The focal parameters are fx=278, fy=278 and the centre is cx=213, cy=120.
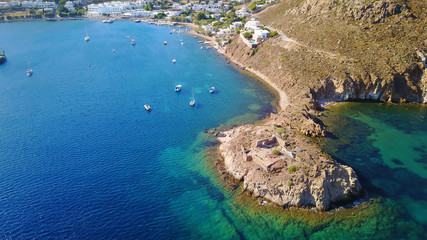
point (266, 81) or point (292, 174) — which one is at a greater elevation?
point (292, 174)

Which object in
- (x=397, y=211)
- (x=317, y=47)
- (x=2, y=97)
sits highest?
(x=317, y=47)

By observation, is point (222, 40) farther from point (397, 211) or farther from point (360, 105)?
point (397, 211)

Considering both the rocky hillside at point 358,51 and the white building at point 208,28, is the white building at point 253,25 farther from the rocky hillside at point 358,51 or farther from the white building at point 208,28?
the white building at point 208,28

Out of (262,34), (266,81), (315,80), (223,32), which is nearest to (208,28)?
(223,32)

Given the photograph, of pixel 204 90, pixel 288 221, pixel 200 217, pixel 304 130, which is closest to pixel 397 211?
pixel 288 221

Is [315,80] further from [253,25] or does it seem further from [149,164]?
[253,25]

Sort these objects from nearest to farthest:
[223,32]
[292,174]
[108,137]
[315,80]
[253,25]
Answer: [292,174]
[108,137]
[315,80]
[253,25]
[223,32]

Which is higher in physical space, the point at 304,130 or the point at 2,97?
the point at 304,130
